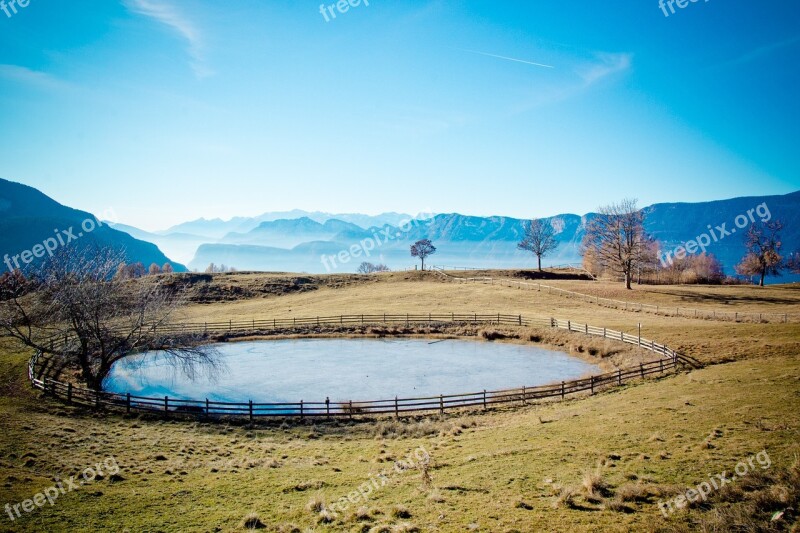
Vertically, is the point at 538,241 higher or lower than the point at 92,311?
higher

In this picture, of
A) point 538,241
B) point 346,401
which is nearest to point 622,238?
point 538,241

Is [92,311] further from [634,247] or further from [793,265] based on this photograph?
[793,265]

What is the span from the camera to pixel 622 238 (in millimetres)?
70750

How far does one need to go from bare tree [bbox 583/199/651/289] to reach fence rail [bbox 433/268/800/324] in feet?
30.2

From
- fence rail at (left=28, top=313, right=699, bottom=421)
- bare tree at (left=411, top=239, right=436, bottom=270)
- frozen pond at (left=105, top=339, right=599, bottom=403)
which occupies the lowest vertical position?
frozen pond at (left=105, top=339, right=599, bottom=403)

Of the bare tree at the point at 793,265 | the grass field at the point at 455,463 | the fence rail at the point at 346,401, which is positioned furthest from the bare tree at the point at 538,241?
the grass field at the point at 455,463

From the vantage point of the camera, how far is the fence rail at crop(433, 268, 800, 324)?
42.2 m

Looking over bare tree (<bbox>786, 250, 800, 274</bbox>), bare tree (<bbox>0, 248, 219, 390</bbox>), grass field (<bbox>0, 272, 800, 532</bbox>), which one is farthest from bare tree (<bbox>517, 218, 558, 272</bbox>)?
bare tree (<bbox>0, 248, 219, 390</bbox>)

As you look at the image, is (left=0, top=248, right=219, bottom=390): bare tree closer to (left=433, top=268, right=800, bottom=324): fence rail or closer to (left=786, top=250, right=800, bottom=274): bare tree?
(left=433, top=268, right=800, bottom=324): fence rail

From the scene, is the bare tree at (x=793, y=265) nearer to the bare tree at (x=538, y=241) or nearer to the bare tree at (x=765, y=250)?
the bare tree at (x=765, y=250)

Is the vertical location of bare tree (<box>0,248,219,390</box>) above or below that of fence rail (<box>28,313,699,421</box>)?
above

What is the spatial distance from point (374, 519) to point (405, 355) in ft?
100

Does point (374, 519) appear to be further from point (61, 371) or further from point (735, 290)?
point (735, 290)

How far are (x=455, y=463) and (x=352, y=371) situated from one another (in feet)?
68.7
